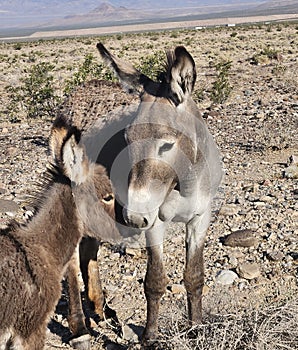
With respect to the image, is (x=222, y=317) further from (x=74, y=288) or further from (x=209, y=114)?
(x=209, y=114)

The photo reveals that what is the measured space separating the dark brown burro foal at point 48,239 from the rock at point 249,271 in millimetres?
1932

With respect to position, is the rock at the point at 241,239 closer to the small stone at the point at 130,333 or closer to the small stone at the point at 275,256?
the small stone at the point at 275,256

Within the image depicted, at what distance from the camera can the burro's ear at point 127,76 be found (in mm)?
4492

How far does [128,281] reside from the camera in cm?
598

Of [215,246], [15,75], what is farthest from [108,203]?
[15,75]

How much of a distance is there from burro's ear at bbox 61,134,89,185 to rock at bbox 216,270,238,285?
7.73 feet

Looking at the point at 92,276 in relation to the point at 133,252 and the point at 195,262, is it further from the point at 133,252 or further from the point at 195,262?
the point at 195,262

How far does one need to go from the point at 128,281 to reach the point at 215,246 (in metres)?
1.29

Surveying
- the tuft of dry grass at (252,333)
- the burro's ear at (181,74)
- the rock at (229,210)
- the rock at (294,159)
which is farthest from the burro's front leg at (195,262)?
the rock at (294,159)

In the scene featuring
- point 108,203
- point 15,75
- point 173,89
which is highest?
point 173,89

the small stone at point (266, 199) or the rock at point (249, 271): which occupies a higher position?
the small stone at point (266, 199)

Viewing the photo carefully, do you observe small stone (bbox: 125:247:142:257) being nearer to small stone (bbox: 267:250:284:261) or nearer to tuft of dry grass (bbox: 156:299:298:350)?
small stone (bbox: 267:250:284:261)

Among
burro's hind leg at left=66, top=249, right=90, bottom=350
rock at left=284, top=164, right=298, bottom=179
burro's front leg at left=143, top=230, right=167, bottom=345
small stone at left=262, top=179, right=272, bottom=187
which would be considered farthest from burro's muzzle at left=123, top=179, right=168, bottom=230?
rock at left=284, top=164, right=298, bottom=179

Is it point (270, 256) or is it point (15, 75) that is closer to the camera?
point (270, 256)
